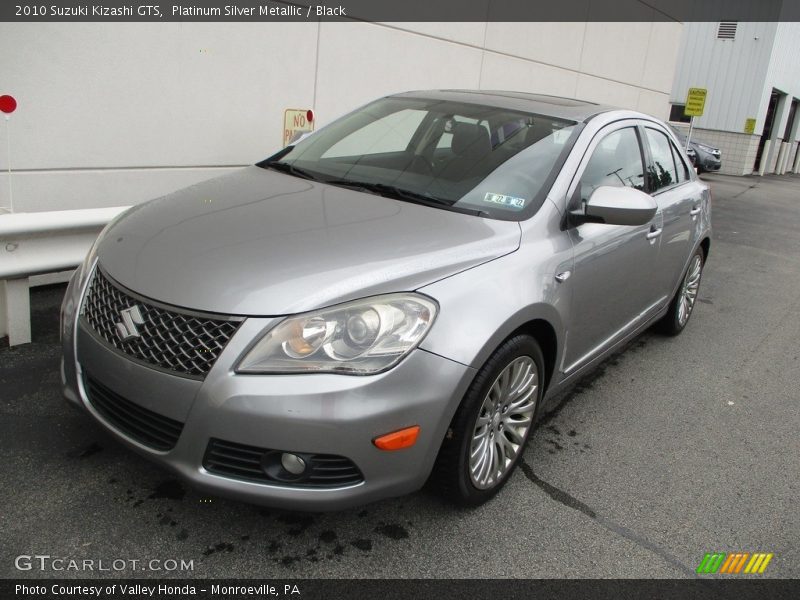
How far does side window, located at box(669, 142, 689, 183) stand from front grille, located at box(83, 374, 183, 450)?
3.87m

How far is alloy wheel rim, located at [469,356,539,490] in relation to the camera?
8.95ft

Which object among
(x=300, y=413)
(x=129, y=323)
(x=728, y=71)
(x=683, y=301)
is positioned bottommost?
(x=683, y=301)

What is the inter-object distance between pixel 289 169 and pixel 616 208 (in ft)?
5.51

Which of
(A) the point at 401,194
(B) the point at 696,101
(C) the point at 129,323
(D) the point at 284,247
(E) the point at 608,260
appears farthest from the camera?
(B) the point at 696,101

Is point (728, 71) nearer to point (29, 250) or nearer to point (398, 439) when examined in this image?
point (29, 250)

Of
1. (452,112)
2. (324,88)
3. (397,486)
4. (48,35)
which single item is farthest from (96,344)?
(324,88)

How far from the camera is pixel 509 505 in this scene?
115 inches

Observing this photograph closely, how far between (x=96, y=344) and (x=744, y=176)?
3096cm

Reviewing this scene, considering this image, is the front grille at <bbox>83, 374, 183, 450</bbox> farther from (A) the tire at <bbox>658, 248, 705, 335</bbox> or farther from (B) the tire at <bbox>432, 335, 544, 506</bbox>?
(A) the tire at <bbox>658, 248, 705, 335</bbox>

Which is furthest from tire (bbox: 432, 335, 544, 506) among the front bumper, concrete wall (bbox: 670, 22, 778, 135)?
concrete wall (bbox: 670, 22, 778, 135)

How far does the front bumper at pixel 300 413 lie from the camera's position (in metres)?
2.19

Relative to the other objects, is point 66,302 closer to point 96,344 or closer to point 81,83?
point 96,344

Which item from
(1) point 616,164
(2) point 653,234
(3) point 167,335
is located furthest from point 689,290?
(3) point 167,335

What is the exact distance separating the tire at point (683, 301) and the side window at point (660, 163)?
75cm
